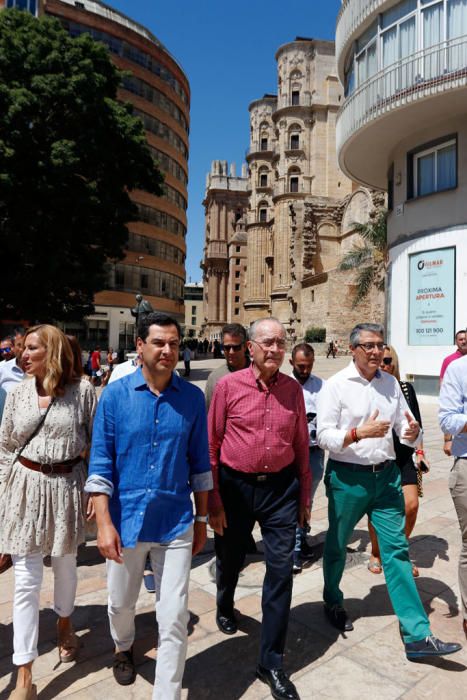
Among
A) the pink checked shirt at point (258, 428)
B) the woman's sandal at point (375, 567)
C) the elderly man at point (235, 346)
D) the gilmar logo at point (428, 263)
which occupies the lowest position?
the woman's sandal at point (375, 567)

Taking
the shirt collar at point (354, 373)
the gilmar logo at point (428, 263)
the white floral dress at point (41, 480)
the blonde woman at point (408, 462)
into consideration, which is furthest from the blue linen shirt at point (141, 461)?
the gilmar logo at point (428, 263)

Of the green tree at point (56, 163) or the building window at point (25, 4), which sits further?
the building window at point (25, 4)

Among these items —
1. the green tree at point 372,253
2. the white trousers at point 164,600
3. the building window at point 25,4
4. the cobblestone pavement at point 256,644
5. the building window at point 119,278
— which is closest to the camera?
the white trousers at point 164,600

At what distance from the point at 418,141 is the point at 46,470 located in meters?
15.9

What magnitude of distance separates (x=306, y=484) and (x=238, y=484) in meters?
0.44

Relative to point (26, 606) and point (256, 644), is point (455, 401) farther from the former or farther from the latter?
point (26, 606)

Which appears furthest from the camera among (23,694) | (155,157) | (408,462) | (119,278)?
(155,157)

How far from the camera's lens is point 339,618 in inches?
133

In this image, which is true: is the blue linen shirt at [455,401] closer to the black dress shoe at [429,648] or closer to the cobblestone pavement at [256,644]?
the black dress shoe at [429,648]

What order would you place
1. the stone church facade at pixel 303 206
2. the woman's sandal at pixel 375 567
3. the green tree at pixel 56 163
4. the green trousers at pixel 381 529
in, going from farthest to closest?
1. the stone church facade at pixel 303 206
2. the green tree at pixel 56 163
3. the woman's sandal at pixel 375 567
4. the green trousers at pixel 381 529

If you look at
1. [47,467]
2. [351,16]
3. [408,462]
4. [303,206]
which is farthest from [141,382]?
[303,206]

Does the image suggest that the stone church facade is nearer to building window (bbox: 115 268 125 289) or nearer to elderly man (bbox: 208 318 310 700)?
building window (bbox: 115 268 125 289)

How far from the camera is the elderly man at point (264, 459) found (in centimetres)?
298

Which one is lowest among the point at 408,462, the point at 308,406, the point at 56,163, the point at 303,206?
the point at 408,462
